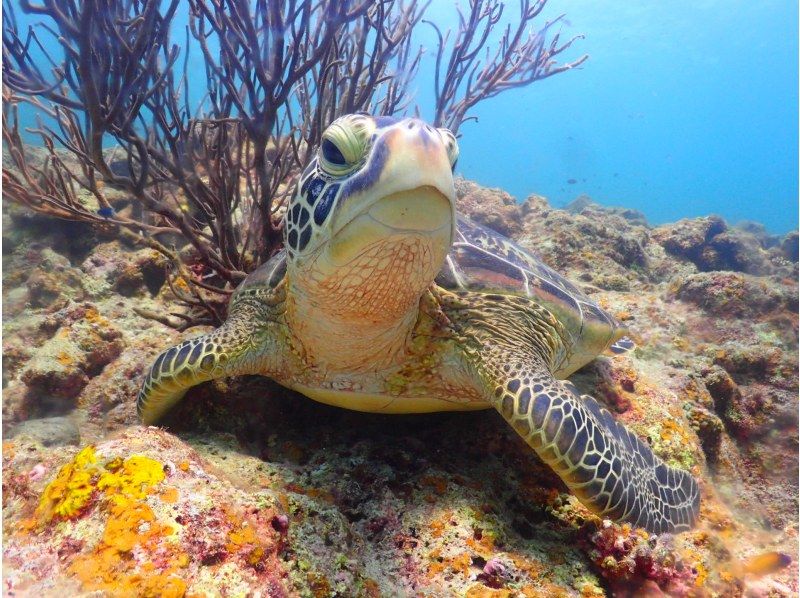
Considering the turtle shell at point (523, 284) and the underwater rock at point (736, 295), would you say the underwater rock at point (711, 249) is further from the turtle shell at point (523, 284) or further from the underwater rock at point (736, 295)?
the turtle shell at point (523, 284)

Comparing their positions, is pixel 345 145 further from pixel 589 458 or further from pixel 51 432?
pixel 51 432

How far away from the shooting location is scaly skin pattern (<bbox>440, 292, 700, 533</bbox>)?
5.61ft

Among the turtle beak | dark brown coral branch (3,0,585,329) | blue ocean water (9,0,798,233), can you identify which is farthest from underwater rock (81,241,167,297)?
blue ocean water (9,0,798,233)

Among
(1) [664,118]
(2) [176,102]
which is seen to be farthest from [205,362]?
(1) [664,118]

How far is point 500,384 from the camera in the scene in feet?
6.28

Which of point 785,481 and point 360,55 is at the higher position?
point 360,55

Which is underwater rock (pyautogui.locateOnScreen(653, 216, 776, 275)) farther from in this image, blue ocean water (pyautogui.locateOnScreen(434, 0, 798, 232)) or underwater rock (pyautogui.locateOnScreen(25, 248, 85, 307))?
blue ocean water (pyautogui.locateOnScreen(434, 0, 798, 232))

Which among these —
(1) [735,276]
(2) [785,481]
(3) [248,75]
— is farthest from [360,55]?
(2) [785,481]

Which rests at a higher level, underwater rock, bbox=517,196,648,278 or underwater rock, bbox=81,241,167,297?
underwater rock, bbox=517,196,648,278

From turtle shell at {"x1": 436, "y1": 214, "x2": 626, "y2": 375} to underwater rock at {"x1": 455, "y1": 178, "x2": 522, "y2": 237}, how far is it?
401 centimetres

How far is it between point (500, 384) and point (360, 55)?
2.97 metres

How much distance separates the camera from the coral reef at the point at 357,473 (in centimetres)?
108

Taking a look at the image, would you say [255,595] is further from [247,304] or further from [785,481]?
[785,481]

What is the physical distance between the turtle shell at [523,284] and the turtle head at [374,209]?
0.69m
